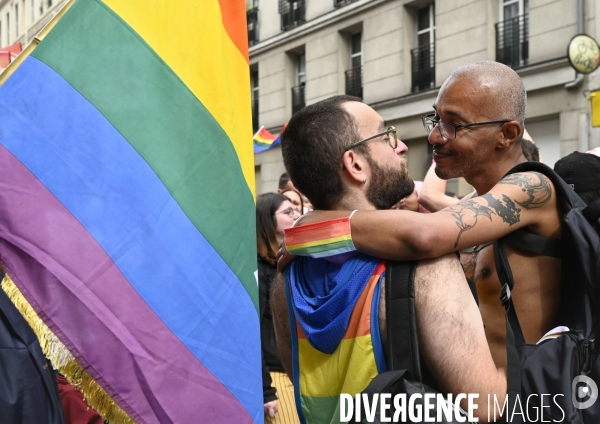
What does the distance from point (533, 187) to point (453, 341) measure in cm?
61

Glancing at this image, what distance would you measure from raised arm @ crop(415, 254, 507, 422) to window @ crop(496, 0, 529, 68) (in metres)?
13.2

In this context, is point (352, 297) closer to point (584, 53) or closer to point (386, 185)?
point (386, 185)

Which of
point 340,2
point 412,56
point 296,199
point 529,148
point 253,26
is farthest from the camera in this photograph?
point 253,26

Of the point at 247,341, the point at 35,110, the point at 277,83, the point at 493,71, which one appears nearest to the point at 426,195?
the point at 493,71

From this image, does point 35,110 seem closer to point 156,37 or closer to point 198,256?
point 156,37

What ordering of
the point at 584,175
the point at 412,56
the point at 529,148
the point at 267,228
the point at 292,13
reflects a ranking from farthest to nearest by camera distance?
the point at 292,13 → the point at 412,56 → the point at 267,228 → the point at 529,148 → the point at 584,175

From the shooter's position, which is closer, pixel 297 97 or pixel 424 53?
pixel 424 53

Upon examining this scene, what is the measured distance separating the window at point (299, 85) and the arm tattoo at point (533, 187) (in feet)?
61.9

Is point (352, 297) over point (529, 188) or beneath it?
beneath

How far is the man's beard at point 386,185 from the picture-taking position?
87.3 inches

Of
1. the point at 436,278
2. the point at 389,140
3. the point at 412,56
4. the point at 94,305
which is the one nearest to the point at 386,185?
the point at 389,140

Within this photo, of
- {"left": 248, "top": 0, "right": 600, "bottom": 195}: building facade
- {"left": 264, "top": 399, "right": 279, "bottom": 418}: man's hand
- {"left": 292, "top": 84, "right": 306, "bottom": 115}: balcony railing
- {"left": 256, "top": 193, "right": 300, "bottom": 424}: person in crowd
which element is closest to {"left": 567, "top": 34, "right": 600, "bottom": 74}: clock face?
{"left": 248, "top": 0, "right": 600, "bottom": 195}: building facade

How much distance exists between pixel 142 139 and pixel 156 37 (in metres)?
0.37

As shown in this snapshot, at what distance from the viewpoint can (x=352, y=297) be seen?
79.5 inches
